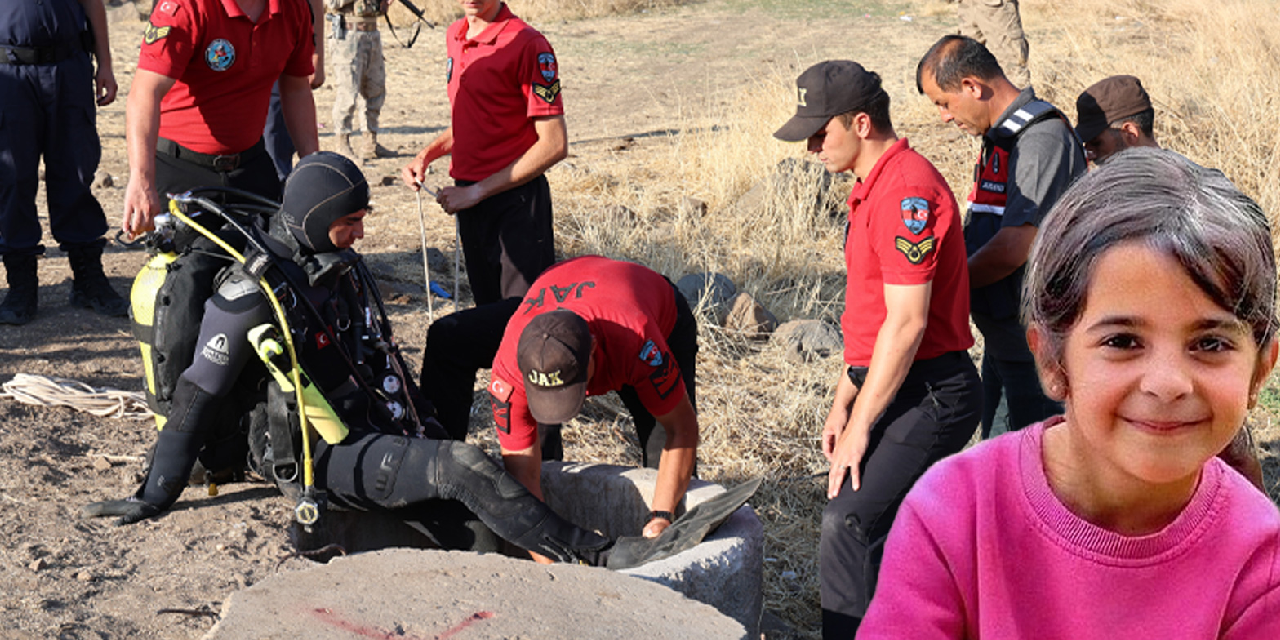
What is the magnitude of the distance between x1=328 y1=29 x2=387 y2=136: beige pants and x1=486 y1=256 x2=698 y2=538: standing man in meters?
5.88

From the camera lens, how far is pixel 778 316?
7133mm

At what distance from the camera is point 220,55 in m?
4.53

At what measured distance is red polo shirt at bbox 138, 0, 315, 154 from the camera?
4359 mm

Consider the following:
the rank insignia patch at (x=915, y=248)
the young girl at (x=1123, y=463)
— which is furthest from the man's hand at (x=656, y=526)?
the young girl at (x=1123, y=463)

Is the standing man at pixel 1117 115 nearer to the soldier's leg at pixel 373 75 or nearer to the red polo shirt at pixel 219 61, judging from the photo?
the red polo shirt at pixel 219 61

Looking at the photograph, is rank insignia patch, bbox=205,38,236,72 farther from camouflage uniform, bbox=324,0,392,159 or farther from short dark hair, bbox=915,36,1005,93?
camouflage uniform, bbox=324,0,392,159

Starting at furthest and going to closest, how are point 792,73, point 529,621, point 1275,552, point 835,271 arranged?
point 792,73 < point 835,271 < point 529,621 < point 1275,552

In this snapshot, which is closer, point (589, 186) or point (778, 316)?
point (778, 316)

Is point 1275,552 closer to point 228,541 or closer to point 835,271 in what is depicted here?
point 228,541

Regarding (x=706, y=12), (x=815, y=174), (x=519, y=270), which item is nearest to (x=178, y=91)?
(x=519, y=270)

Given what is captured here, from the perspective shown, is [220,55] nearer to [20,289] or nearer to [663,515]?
[20,289]

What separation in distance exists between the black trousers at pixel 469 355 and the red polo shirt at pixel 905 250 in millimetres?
956

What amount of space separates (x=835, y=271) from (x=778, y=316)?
2.81 feet

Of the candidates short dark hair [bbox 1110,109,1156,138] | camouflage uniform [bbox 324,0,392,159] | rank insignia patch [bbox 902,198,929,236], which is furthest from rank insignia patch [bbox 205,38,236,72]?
camouflage uniform [bbox 324,0,392,159]
